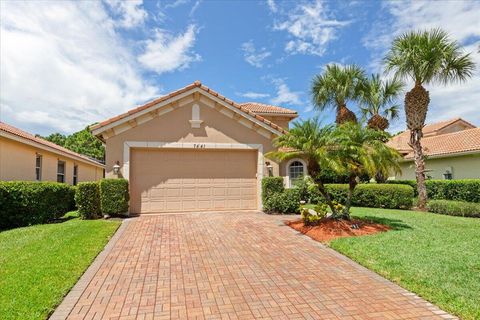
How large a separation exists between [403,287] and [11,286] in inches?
262

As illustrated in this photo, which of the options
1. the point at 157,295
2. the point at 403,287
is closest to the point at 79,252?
the point at 157,295

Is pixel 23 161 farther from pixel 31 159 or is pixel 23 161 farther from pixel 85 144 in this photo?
pixel 85 144

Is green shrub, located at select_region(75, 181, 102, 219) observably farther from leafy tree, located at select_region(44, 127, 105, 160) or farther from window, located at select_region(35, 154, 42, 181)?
leafy tree, located at select_region(44, 127, 105, 160)

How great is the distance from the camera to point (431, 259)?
258 inches

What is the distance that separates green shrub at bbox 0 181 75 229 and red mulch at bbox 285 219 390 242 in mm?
9291

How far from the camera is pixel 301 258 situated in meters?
6.96

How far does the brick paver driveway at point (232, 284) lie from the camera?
435 cm

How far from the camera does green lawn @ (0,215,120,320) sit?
4.40 meters

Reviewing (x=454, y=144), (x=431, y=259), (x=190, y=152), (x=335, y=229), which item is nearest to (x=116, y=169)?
(x=190, y=152)

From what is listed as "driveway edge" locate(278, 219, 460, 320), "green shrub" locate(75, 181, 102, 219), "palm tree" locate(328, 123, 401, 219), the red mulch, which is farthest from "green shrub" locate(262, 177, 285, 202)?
"green shrub" locate(75, 181, 102, 219)

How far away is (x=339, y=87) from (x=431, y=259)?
53.7 ft

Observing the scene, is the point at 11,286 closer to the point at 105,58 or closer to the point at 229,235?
the point at 229,235

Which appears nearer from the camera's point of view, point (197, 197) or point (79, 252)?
point (79, 252)

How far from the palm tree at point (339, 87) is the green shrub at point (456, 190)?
6536 mm
